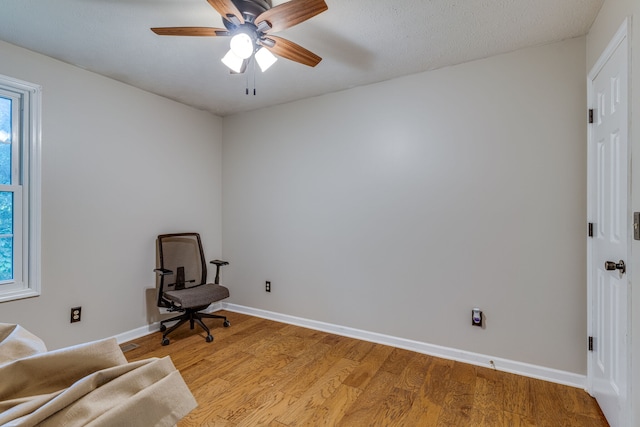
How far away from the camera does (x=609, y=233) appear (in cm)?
170

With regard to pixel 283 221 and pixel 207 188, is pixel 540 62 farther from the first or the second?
pixel 207 188

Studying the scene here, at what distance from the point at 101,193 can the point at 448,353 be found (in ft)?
10.9

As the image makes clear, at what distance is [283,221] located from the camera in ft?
11.0

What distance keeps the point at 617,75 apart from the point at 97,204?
12.4 feet

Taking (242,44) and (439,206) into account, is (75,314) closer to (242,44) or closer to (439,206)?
(242,44)

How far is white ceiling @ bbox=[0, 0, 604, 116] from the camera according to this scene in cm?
179

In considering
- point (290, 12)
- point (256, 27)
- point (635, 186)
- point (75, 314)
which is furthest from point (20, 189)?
point (635, 186)

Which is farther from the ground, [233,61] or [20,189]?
[233,61]

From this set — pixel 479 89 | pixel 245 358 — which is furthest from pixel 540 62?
pixel 245 358

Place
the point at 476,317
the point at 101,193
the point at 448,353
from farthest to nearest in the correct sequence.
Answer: the point at 101,193 < the point at 448,353 < the point at 476,317

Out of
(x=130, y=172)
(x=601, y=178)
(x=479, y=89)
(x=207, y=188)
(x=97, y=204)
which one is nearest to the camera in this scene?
(x=601, y=178)

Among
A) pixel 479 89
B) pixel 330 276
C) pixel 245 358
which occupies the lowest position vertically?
pixel 245 358

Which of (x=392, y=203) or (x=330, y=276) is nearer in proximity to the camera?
(x=392, y=203)

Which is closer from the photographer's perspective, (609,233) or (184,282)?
(609,233)
